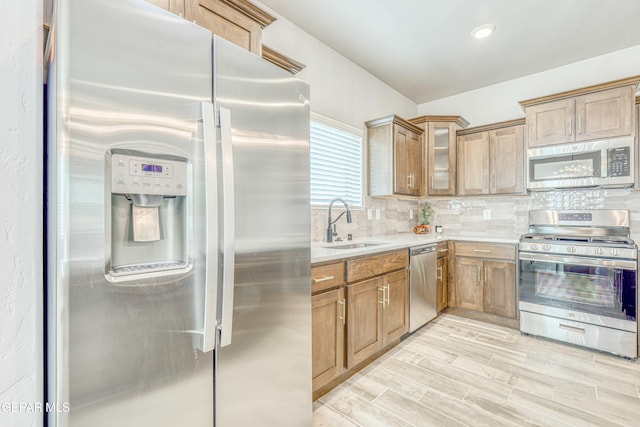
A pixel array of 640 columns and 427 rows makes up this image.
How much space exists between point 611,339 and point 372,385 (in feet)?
7.00

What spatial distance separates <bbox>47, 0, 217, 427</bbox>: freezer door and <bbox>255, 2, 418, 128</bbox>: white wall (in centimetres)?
166

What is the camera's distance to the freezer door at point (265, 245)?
1.13 m

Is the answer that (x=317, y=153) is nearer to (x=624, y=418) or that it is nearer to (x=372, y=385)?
(x=372, y=385)

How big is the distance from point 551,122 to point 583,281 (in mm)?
1592

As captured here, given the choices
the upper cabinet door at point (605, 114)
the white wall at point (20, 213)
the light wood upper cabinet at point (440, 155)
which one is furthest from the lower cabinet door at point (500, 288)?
the white wall at point (20, 213)

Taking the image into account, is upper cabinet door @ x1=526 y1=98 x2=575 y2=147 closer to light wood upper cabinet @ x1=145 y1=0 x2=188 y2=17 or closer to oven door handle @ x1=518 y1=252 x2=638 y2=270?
oven door handle @ x1=518 y1=252 x2=638 y2=270

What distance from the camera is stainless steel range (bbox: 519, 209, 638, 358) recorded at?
2.48 meters

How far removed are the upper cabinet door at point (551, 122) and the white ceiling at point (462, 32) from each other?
0.57 meters

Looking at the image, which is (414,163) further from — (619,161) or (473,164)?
(619,161)

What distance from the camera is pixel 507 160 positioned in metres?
3.44

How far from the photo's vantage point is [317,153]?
280cm

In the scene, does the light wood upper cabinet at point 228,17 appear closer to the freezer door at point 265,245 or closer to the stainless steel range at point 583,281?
the freezer door at point 265,245

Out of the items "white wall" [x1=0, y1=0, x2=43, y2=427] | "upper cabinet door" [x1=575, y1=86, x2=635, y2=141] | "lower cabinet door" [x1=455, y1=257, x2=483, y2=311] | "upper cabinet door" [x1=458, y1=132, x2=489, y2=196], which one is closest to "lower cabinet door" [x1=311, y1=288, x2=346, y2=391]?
"white wall" [x1=0, y1=0, x2=43, y2=427]

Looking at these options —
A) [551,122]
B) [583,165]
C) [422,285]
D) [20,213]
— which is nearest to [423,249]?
[422,285]
